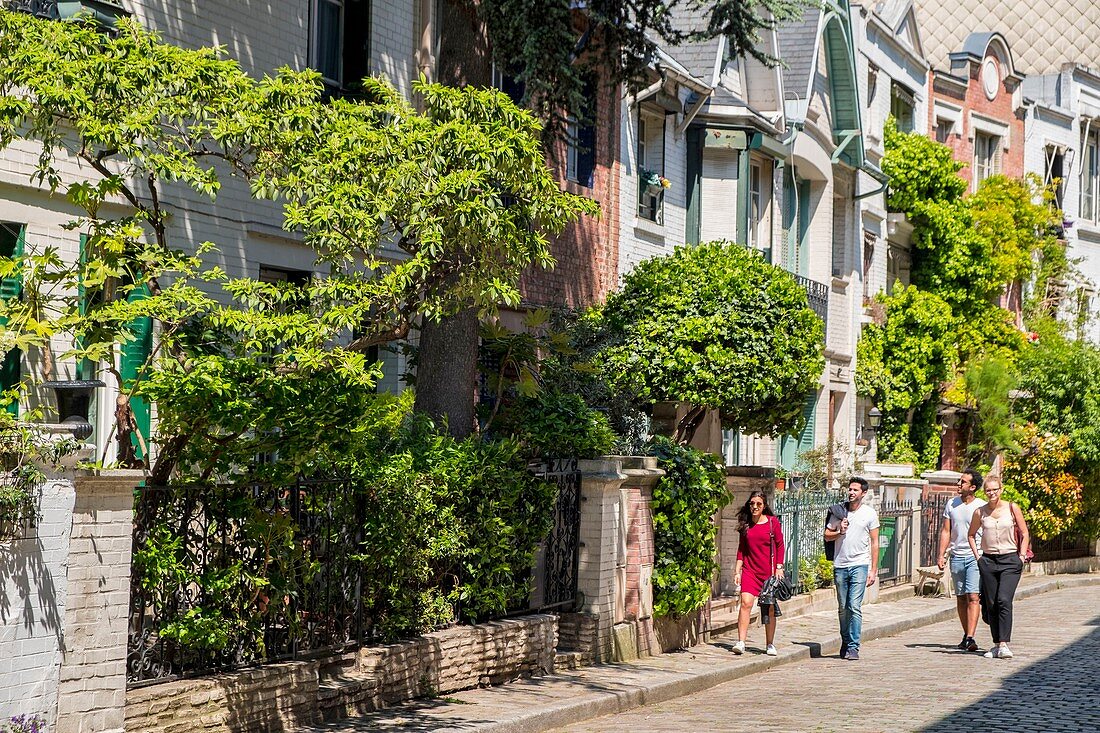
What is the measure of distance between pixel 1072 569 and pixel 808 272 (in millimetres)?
11079

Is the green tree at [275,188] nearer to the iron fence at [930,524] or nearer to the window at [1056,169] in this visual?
the iron fence at [930,524]

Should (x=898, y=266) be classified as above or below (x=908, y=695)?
above

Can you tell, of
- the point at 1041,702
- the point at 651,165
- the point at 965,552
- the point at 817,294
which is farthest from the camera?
the point at 817,294

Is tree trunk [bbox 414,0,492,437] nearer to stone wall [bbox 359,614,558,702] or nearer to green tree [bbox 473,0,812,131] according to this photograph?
green tree [bbox 473,0,812,131]

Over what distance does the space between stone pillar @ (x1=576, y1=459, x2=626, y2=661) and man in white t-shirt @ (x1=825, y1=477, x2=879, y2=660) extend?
337cm

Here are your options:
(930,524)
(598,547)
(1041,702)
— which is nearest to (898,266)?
(930,524)

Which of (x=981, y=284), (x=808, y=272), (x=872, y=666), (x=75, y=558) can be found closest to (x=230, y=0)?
(x=75, y=558)

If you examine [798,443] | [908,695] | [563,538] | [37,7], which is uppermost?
[37,7]

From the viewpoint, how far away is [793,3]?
14742 millimetres

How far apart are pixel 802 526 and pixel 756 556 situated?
5062 millimetres

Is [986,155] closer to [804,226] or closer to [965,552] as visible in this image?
[804,226]

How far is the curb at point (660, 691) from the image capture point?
11.2 m

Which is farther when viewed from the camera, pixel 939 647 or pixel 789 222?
pixel 789 222

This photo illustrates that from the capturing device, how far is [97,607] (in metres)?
8.62
